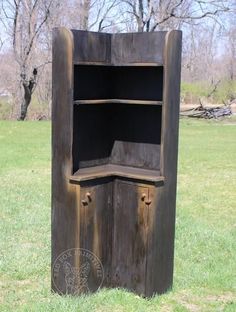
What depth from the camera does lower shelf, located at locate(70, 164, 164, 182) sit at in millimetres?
3884

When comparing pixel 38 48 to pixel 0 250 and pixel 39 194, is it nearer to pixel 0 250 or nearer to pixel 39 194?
pixel 39 194

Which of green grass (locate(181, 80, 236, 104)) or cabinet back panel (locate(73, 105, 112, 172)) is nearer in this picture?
cabinet back panel (locate(73, 105, 112, 172))

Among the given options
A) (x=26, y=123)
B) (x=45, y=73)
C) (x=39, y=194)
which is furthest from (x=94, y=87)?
(x=45, y=73)

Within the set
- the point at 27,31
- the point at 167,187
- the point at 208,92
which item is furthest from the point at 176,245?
the point at 208,92

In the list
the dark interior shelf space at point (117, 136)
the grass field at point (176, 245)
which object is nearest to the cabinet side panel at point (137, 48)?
the dark interior shelf space at point (117, 136)

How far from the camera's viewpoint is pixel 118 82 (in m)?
4.26

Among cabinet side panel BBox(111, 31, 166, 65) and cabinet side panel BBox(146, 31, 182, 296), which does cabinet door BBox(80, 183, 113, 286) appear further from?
cabinet side panel BBox(111, 31, 166, 65)

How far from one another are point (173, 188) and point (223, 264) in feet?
3.84

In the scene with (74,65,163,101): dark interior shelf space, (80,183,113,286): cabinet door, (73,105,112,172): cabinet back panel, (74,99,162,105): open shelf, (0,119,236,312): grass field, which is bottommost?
(0,119,236,312): grass field

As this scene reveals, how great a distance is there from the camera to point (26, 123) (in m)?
17.9

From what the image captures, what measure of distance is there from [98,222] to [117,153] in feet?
1.93

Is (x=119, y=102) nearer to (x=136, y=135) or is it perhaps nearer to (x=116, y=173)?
(x=136, y=135)

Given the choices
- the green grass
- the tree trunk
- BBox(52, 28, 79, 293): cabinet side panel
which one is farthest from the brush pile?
BBox(52, 28, 79, 293): cabinet side panel

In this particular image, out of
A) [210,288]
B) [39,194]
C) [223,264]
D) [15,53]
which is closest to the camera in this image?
[210,288]
